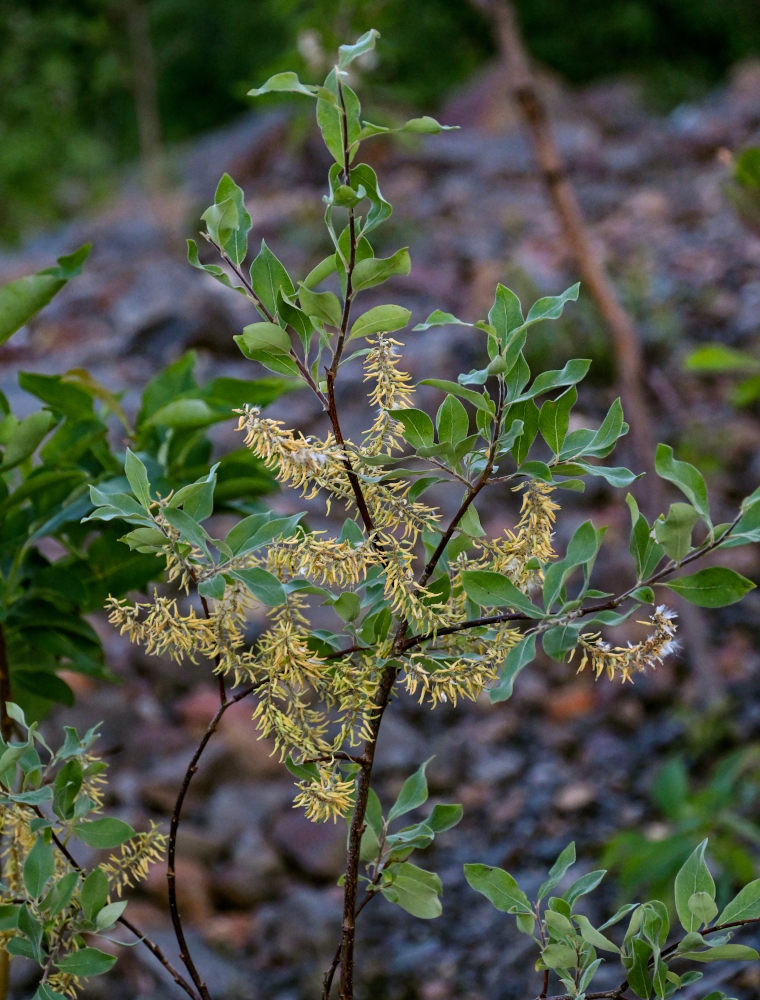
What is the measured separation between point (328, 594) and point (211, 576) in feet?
0.27

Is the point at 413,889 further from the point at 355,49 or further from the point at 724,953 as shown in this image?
the point at 355,49

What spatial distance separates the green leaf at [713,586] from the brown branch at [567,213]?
6.68 feet

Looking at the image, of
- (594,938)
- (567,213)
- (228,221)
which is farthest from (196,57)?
(594,938)

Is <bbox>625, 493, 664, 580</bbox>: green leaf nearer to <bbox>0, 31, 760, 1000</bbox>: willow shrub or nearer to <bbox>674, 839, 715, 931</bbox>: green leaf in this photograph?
<bbox>0, 31, 760, 1000</bbox>: willow shrub

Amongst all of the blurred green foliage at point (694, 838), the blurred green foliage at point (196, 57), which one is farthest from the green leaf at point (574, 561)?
the blurred green foliage at point (196, 57)

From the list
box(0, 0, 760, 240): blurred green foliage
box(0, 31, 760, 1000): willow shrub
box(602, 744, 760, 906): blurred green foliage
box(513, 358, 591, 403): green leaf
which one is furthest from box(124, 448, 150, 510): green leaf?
box(0, 0, 760, 240): blurred green foliage

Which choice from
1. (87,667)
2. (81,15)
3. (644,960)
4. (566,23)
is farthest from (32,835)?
(566,23)

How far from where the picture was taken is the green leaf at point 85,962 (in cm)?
70

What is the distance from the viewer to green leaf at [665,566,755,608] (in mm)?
606

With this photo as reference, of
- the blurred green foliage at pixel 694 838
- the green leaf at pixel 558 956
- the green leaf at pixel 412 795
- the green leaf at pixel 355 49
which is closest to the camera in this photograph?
the green leaf at pixel 355 49

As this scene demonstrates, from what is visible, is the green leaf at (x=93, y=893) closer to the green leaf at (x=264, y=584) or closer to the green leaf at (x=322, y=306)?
the green leaf at (x=264, y=584)

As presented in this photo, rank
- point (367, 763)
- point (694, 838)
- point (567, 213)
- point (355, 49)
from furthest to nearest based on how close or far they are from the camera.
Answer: point (567, 213)
point (694, 838)
point (367, 763)
point (355, 49)

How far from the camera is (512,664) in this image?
24.0 inches

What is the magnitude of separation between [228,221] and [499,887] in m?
0.47
